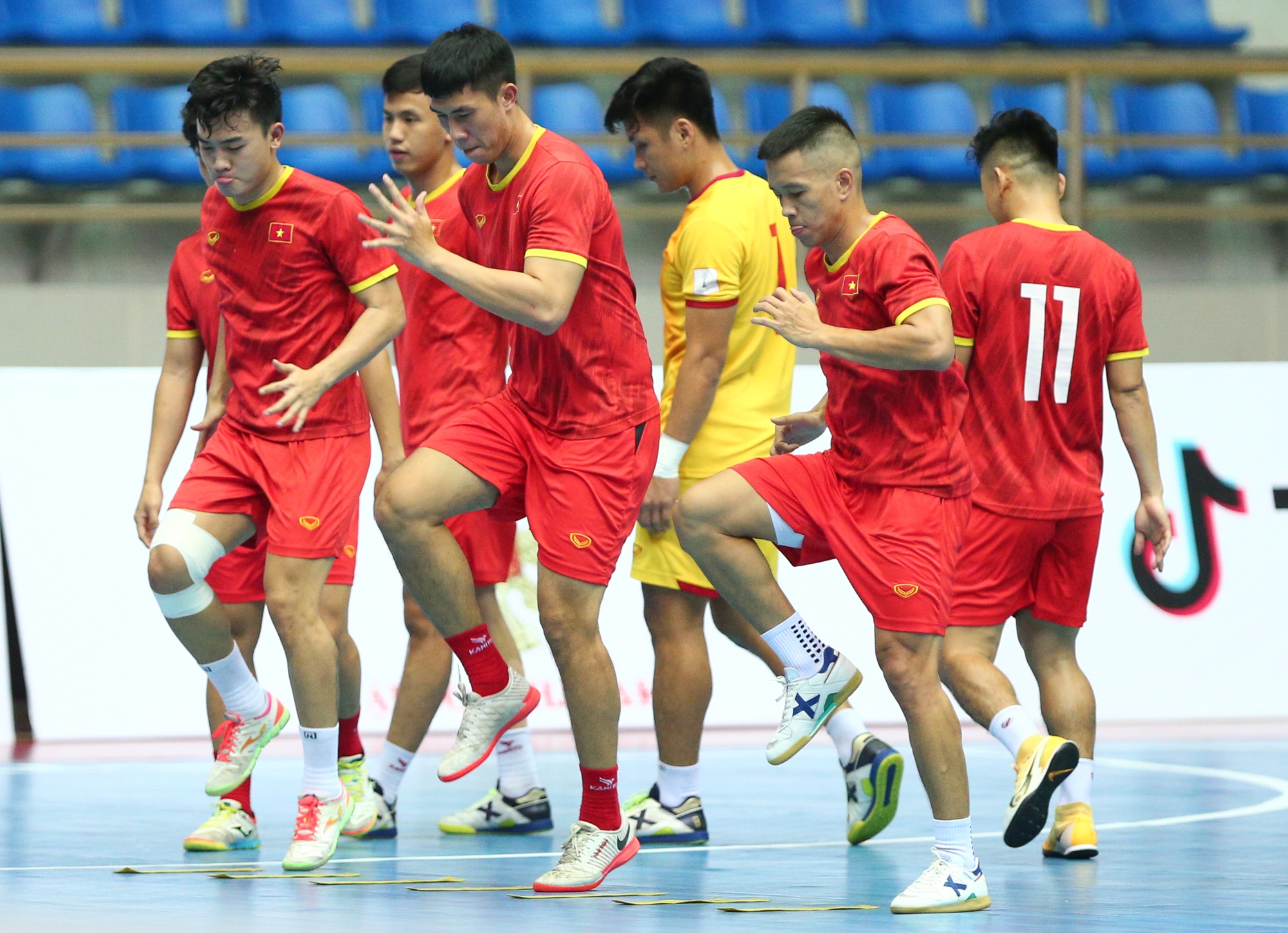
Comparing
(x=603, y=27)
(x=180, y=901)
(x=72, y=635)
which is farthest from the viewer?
(x=603, y=27)

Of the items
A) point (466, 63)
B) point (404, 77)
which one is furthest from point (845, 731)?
point (404, 77)

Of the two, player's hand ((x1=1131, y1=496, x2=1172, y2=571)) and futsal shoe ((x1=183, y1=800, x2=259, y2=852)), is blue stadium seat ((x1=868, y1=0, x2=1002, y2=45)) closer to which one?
player's hand ((x1=1131, y1=496, x2=1172, y2=571))

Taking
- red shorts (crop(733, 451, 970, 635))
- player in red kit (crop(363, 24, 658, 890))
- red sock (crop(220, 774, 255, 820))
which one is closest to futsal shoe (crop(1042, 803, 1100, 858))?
red shorts (crop(733, 451, 970, 635))

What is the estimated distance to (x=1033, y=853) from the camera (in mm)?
5027

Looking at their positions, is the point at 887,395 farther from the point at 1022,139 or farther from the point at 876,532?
the point at 1022,139

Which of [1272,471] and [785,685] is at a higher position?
[1272,471]

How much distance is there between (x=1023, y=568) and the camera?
498cm

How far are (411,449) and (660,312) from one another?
14.9 ft

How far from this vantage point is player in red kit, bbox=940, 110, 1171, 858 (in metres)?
4.90

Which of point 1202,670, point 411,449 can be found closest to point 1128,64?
point 1202,670

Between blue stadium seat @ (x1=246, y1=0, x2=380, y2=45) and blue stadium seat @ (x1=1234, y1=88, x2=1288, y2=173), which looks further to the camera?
blue stadium seat @ (x1=1234, y1=88, x2=1288, y2=173)

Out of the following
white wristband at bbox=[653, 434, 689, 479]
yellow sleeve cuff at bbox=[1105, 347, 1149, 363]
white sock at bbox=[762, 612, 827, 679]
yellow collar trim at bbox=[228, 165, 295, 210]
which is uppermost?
yellow collar trim at bbox=[228, 165, 295, 210]

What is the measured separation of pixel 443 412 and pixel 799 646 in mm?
1668

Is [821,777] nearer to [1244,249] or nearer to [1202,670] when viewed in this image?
[1202,670]
